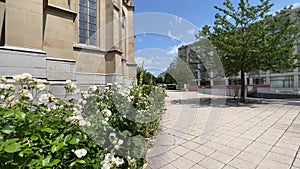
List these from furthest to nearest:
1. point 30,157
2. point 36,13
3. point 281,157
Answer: point 36,13, point 281,157, point 30,157

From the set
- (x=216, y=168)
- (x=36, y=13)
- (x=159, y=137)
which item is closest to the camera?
(x=216, y=168)

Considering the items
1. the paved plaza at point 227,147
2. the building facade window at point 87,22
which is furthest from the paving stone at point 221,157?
the building facade window at point 87,22

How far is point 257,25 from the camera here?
8.34 m

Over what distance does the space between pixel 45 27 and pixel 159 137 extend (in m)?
5.17

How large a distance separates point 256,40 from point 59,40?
31.4 ft

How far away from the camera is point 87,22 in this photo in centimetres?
779

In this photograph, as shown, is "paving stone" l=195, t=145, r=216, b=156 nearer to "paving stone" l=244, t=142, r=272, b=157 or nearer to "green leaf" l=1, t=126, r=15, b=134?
"paving stone" l=244, t=142, r=272, b=157

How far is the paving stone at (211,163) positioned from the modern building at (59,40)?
4.61m

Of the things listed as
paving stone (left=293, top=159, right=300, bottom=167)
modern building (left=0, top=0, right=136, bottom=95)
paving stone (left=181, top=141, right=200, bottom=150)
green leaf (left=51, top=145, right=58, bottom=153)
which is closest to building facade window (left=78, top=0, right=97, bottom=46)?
modern building (left=0, top=0, right=136, bottom=95)

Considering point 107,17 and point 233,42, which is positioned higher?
point 107,17

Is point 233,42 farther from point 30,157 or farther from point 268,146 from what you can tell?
point 30,157

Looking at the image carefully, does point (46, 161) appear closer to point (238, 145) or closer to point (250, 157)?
point (250, 157)

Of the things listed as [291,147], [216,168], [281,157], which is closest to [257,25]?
[291,147]

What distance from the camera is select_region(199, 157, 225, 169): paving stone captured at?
231 cm
